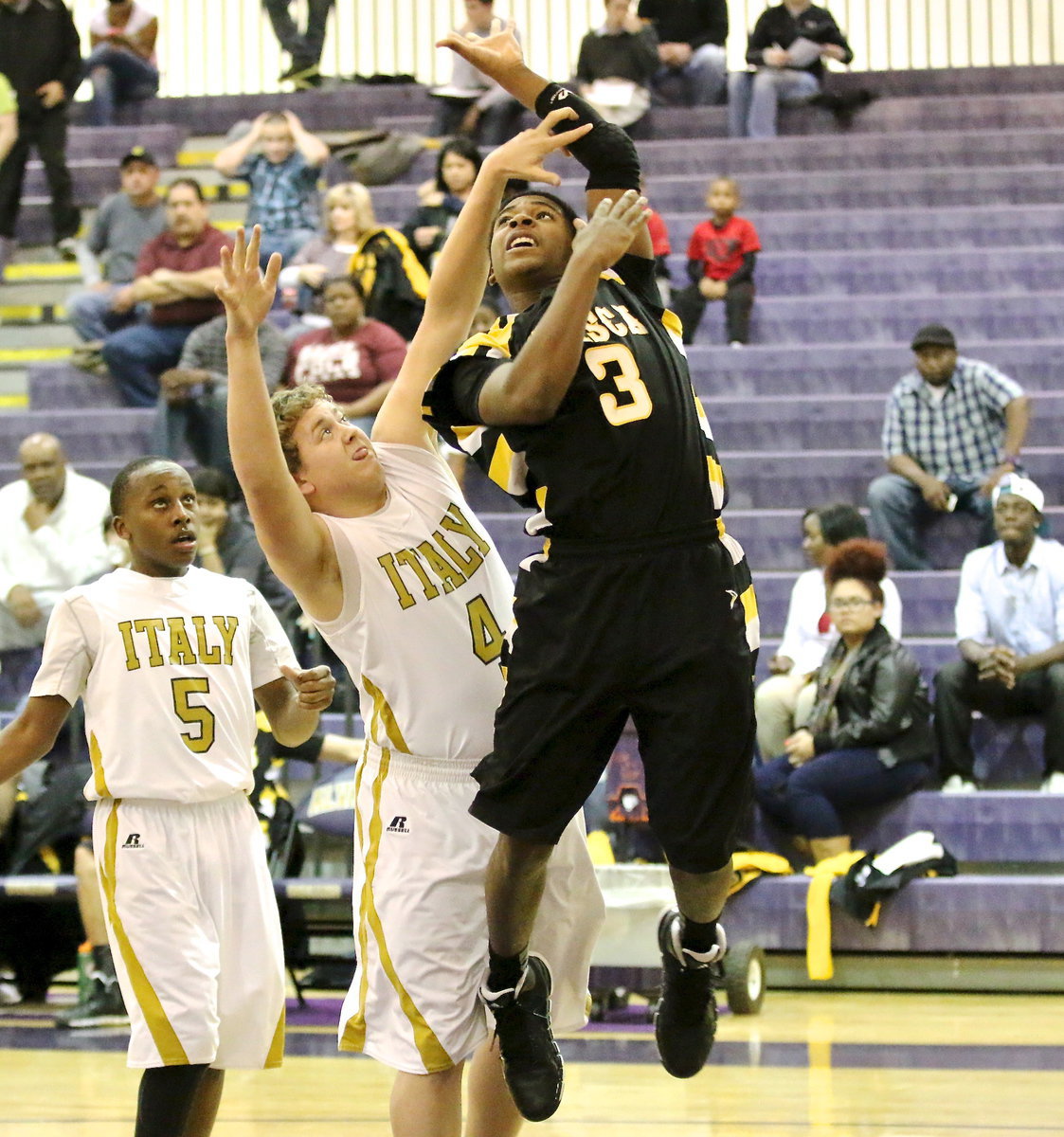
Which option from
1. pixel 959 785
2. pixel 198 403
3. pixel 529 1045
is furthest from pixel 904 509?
pixel 529 1045

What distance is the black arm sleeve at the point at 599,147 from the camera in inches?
147

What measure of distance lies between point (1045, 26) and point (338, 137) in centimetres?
571

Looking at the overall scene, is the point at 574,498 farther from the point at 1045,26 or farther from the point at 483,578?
the point at 1045,26

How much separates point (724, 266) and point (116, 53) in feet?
18.3

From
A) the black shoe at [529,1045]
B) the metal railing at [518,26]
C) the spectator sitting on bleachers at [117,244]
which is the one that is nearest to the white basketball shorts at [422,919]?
the black shoe at [529,1045]

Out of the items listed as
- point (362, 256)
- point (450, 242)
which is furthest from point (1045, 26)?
point (450, 242)

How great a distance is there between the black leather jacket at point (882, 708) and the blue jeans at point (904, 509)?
1.33 meters

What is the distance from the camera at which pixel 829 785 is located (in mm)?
7734

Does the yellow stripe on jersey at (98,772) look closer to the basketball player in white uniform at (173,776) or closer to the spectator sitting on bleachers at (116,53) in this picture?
the basketball player in white uniform at (173,776)

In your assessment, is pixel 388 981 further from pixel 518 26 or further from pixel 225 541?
pixel 518 26

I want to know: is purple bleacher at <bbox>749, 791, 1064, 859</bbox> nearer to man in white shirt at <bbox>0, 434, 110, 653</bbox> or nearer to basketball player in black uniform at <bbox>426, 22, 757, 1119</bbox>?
man in white shirt at <bbox>0, 434, 110, 653</bbox>

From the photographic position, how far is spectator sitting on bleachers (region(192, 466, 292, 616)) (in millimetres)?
8305

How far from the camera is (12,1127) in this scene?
5414mm

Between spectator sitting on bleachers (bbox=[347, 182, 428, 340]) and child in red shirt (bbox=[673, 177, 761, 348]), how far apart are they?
1780mm
